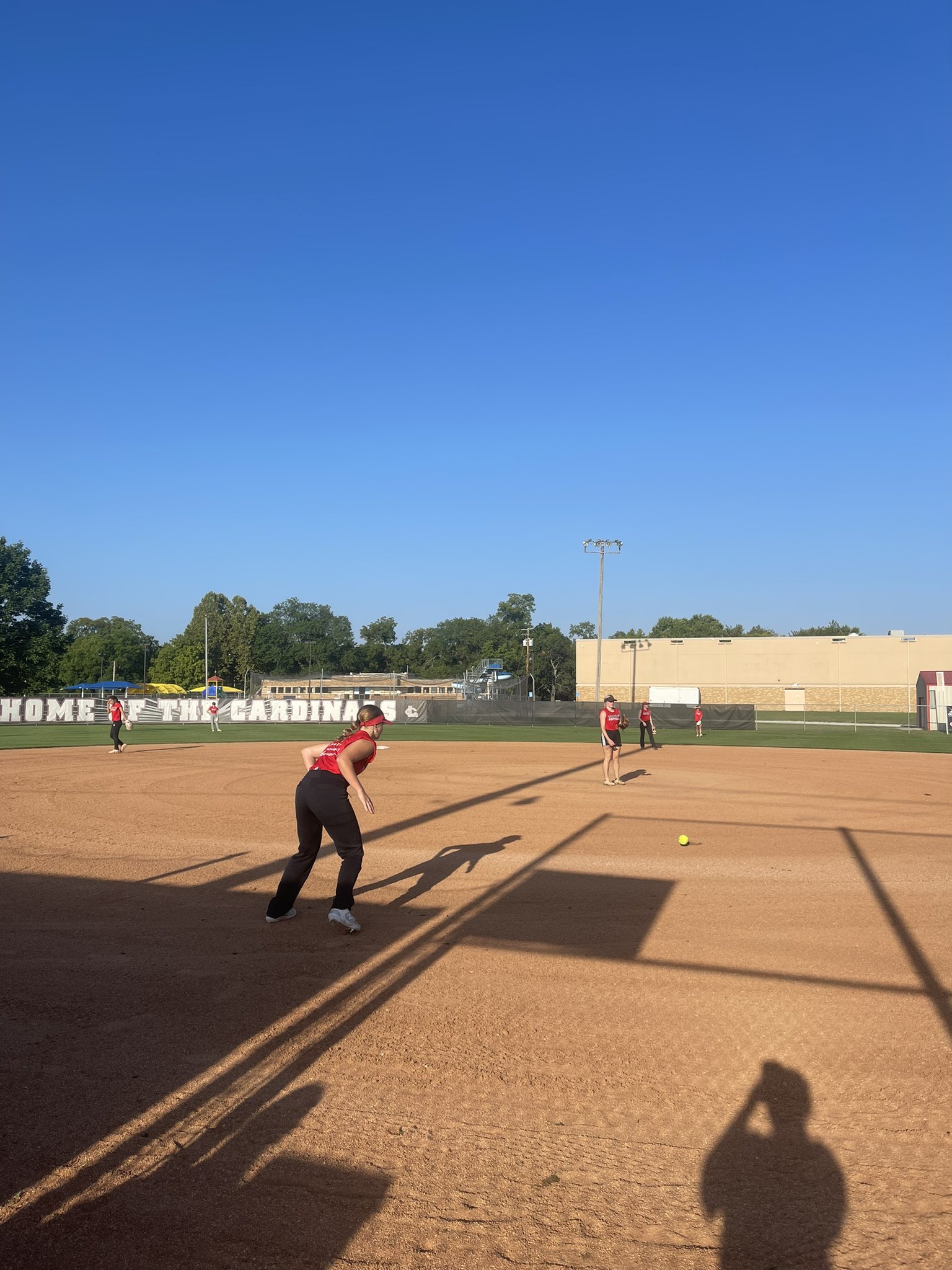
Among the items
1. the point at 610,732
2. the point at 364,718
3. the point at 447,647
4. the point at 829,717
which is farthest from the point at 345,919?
the point at 447,647

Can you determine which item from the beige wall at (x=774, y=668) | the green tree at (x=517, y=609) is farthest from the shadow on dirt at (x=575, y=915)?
the green tree at (x=517, y=609)

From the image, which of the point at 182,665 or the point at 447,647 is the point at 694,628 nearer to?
the point at 447,647

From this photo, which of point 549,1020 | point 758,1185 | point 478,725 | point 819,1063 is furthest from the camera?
point 478,725

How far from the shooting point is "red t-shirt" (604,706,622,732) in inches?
704

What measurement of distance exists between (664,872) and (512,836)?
273cm

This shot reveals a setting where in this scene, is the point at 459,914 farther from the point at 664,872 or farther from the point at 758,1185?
the point at 758,1185

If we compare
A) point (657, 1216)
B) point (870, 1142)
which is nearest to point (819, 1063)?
point (870, 1142)

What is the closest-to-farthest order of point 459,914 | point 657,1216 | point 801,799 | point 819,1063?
point 657,1216
point 819,1063
point 459,914
point 801,799

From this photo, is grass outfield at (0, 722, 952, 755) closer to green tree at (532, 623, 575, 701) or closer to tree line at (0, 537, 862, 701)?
tree line at (0, 537, 862, 701)

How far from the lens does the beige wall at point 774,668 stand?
68625 mm

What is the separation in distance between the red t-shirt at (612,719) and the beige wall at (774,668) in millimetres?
51793

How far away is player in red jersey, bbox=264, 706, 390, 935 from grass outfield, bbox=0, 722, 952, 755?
23.4 metres

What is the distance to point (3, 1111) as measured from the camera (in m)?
4.25

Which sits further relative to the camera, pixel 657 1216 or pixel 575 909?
pixel 575 909
